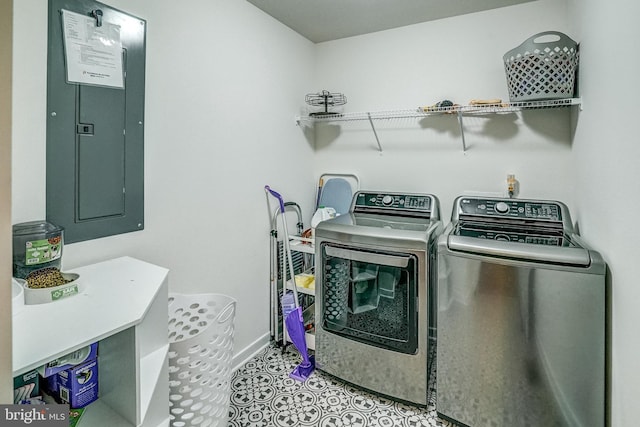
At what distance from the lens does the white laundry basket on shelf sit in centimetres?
138

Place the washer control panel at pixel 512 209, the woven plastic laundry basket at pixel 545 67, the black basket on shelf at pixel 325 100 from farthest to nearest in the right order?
the black basket on shelf at pixel 325 100, the washer control panel at pixel 512 209, the woven plastic laundry basket at pixel 545 67

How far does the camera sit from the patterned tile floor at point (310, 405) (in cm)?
175

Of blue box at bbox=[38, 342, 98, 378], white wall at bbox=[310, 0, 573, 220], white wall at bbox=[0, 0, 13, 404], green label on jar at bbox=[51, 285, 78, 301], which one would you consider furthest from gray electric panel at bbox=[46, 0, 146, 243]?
white wall at bbox=[310, 0, 573, 220]

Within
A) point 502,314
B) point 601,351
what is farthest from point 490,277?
point 601,351

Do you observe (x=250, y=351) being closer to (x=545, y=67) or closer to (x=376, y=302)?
(x=376, y=302)

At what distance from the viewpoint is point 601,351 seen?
1361mm

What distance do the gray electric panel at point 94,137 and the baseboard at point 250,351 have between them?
3.71 feet

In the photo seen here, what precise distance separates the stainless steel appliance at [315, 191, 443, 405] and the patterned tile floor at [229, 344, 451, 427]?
76 mm

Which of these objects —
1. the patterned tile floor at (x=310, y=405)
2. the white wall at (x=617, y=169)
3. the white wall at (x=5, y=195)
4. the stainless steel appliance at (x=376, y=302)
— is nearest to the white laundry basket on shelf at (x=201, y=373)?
the patterned tile floor at (x=310, y=405)


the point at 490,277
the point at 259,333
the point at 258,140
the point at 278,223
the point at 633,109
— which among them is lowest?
the point at 259,333

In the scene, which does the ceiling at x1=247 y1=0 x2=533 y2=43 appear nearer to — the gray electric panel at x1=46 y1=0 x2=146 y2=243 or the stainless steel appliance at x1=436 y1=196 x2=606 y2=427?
the gray electric panel at x1=46 y1=0 x2=146 y2=243

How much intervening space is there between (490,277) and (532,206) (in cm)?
72

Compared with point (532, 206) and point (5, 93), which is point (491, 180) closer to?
point (532, 206)

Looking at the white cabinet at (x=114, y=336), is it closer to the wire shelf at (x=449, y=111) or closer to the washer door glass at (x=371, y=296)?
the washer door glass at (x=371, y=296)
